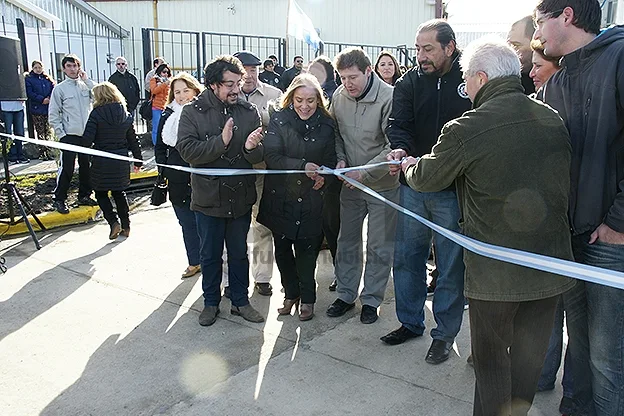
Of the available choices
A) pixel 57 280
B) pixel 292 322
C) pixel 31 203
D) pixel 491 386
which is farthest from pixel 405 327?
pixel 31 203

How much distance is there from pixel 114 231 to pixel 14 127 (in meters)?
6.06

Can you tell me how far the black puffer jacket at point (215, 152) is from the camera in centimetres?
420

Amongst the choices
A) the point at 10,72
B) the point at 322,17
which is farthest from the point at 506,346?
the point at 322,17

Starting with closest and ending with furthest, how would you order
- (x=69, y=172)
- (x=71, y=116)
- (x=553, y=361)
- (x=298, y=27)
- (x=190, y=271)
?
(x=553, y=361) → (x=190, y=271) → (x=69, y=172) → (x=71, y=116) → (x=298, y=27)

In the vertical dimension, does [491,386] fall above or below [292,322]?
above

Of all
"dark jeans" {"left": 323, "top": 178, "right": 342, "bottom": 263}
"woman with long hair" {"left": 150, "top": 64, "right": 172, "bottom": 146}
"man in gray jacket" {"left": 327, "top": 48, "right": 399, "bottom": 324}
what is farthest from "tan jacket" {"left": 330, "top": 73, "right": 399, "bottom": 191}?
"woman with long hair" {"left": 150, "top": 64, "right": 172, "bottom": 146}

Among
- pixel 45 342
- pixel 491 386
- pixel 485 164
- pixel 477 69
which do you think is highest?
pixel 477 69

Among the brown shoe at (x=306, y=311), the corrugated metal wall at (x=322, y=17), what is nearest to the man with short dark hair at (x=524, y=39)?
the brown shoe at (x=306, y=311)

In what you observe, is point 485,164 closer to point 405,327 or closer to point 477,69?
point 477,69

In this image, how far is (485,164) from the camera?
2.51 m

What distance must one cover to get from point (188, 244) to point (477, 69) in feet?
11.5

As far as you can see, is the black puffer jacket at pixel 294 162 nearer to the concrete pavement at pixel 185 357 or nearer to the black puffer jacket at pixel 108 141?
the concrete pavement at pixel 185 357

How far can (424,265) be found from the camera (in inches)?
160

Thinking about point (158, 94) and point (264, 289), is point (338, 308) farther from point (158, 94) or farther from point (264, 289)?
point (158, 94)
